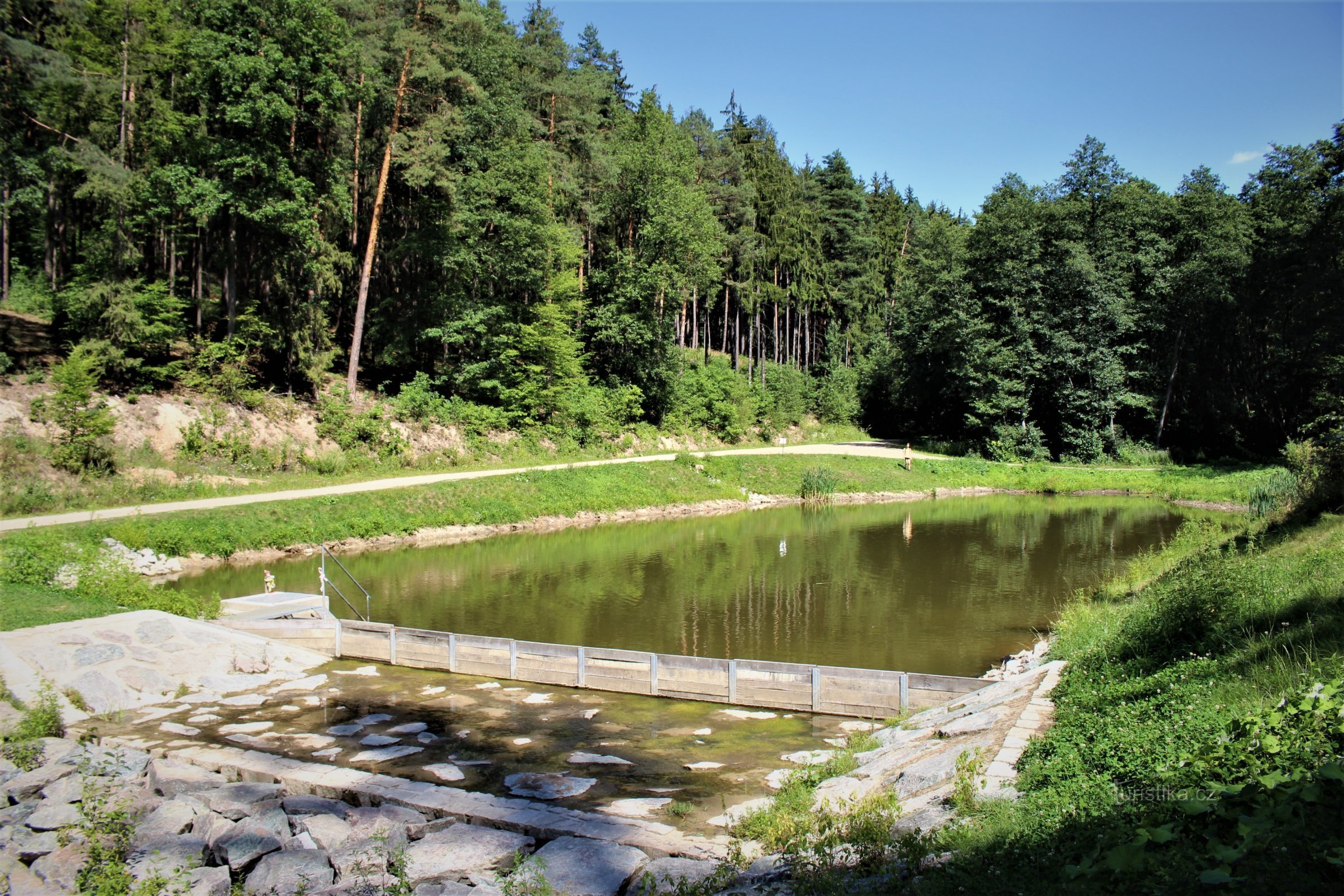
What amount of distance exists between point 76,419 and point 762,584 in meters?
19.7

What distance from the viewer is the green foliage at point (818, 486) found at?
38.1 m

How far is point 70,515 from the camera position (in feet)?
62.7

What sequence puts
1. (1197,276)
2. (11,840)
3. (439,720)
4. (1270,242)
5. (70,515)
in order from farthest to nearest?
1. (1197,276)
2. (1270,242)
3. (70,515)
4. (439,720)
5. (11,840)

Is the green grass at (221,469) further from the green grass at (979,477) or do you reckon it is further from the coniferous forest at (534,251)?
the green grass at (979,477)

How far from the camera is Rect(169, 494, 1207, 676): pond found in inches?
615

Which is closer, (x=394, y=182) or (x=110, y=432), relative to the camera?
(x=110, y=432)

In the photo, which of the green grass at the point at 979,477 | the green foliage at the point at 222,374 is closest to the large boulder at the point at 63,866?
the green foliage at the point at 222,374

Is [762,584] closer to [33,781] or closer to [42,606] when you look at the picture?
[42,606]

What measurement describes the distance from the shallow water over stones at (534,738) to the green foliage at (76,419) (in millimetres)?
14902

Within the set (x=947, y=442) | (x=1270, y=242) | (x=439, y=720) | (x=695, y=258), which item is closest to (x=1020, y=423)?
(x=947, y=442)

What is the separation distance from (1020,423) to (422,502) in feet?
123

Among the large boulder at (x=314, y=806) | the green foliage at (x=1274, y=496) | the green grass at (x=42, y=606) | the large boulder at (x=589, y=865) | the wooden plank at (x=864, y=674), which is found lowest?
the wooden plank at (x=864, y=674)

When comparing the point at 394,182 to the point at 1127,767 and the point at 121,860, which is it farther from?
the point at 1127,767

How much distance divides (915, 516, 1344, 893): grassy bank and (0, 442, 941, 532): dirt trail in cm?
2080
